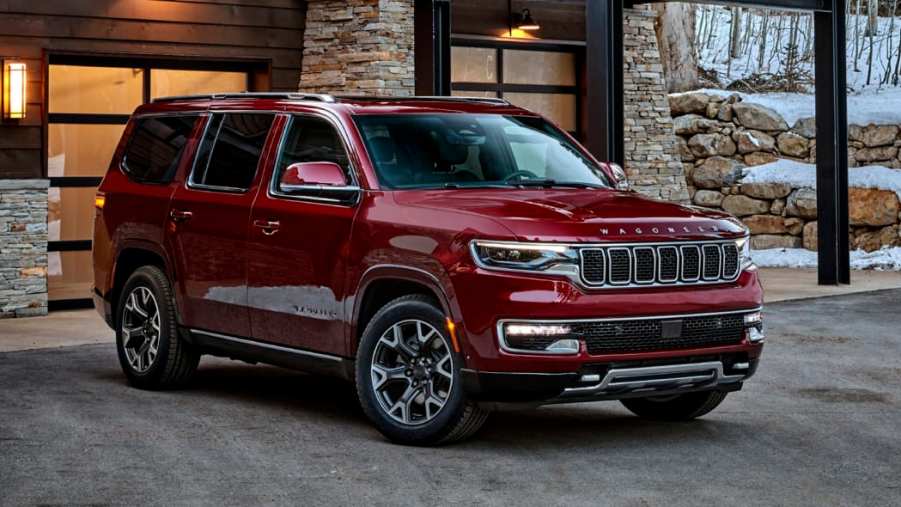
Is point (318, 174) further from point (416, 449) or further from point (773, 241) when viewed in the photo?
point (773, 241)

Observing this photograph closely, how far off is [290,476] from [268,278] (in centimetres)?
204

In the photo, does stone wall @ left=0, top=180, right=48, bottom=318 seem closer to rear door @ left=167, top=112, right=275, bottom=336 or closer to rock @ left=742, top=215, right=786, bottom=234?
rear door @ left=167, top=112, right=275, bottom=336

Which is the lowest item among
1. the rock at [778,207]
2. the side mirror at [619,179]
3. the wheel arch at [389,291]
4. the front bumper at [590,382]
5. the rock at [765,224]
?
the front bumper at [590,382]

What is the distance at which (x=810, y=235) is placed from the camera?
23078 millimetres

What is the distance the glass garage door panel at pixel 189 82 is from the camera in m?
17.2

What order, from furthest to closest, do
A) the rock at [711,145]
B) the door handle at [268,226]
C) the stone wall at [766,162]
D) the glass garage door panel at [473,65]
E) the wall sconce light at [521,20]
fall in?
the rock at [711,145] → the stone wall at [766,162] → the wall sconce light at [521,20] → the glass garage door panel at [473,65] → the door handle at [268,226]

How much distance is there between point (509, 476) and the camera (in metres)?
7.43

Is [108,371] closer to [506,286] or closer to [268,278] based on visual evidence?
[268,278]

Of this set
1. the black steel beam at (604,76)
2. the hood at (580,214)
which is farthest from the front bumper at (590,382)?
the black steel beam at (604,76)

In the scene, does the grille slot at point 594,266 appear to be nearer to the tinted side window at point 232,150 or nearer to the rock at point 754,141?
the tinted side window at point 232,150

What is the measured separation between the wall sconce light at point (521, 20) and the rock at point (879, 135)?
622cm

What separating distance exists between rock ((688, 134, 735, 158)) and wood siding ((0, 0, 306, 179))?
8.83 meters

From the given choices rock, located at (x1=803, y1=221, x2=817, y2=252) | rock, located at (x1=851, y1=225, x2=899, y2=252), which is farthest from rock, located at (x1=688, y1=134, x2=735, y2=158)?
rock, located at (x1=851, y1=225, x2=899, y2=252)

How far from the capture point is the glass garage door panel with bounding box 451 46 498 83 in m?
20.0
